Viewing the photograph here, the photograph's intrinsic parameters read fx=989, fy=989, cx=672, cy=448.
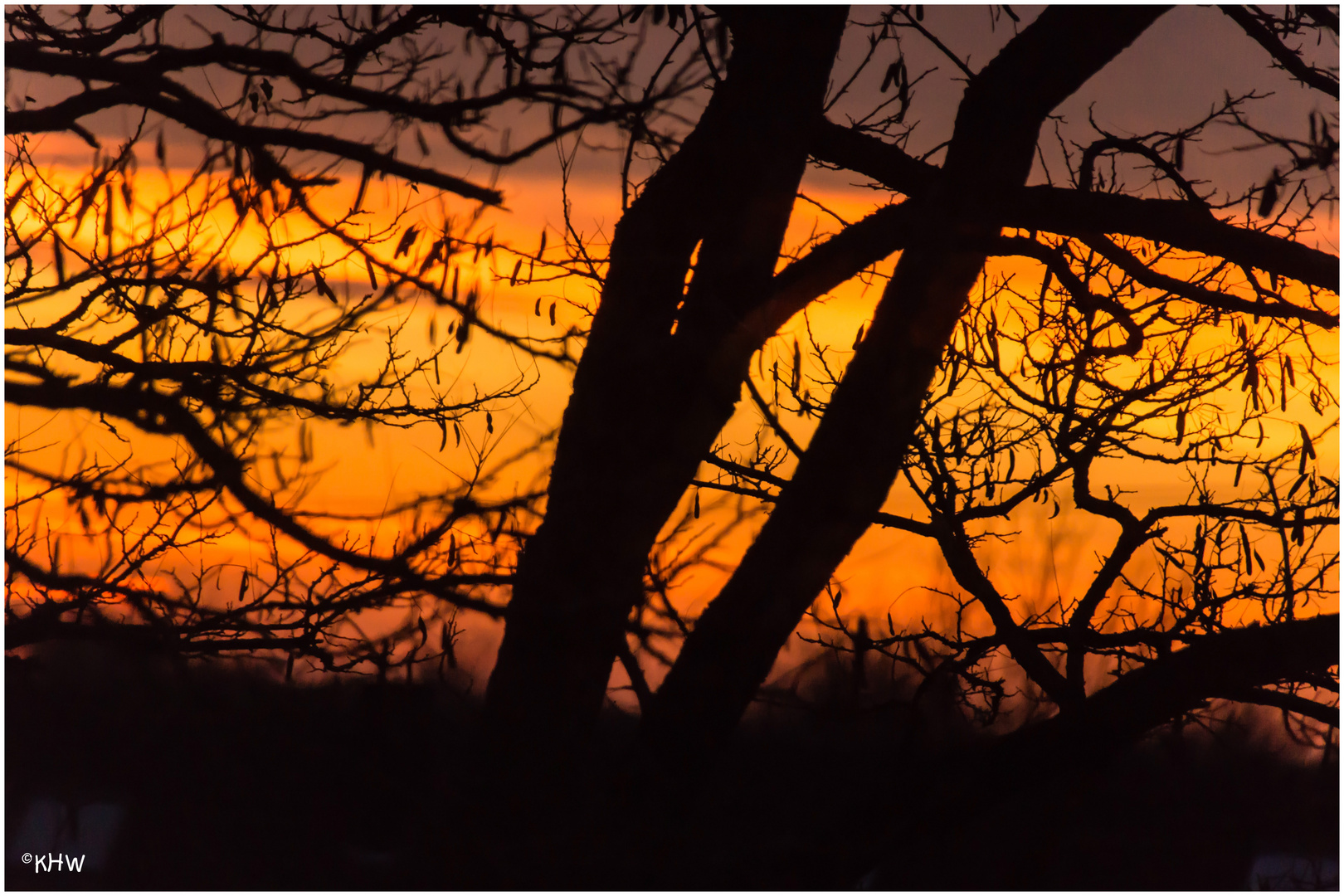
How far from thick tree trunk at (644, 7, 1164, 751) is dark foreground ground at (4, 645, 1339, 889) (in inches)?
14.9

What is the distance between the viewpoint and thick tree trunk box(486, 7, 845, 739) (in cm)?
373

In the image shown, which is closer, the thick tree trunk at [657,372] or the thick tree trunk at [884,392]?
the thick tree trunk at [884,392]

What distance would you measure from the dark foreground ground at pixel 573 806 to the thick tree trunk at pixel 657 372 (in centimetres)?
40

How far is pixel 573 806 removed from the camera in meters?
3.71

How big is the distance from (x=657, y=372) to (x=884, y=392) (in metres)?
0.85

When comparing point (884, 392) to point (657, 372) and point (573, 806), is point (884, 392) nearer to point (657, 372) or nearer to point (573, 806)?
point (657, 372)

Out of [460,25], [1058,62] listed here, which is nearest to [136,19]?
[460,25]

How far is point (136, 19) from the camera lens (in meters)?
4.35

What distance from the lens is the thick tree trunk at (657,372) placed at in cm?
373

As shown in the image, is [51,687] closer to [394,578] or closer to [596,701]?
[394,578]

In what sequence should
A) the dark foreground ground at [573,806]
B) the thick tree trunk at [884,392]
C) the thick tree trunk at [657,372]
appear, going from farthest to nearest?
the thick tree trunk at [657,372], the thick tree trunk at [884,392], the dark foreground ground at [573,806]

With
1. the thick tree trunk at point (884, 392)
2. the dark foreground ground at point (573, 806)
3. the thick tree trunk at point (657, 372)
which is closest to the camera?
the dark foreground ground at point (573, 806)

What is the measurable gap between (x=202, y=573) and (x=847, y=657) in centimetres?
304

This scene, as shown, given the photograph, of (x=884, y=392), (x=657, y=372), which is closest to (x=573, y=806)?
(x=657, y=372)
